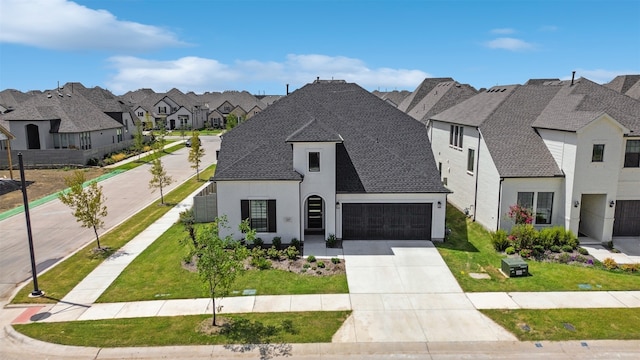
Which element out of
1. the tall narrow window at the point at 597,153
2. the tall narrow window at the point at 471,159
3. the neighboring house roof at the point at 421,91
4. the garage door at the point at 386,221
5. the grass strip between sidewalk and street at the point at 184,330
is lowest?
the grass strip between sidewalk and street at the point at 184,330

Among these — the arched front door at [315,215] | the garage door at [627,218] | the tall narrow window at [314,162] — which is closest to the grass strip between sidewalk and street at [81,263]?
the arched front door at [315,215]

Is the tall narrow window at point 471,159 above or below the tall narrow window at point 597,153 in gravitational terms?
below

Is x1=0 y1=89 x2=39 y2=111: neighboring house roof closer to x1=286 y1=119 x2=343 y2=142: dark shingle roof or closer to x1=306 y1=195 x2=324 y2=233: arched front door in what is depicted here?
x1=306 y1=195 x2=324 y2=233: arched front door

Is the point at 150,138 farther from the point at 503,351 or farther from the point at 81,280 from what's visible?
the point at 503,351

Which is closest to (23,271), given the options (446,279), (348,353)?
(348,353)

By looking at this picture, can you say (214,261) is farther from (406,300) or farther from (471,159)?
(471,159)

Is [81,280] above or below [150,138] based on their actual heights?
below

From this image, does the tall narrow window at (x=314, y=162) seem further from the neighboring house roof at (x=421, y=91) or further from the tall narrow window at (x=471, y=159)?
the neighboring house roof at (x=421, y=91)
